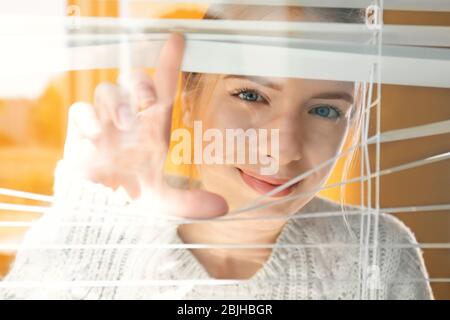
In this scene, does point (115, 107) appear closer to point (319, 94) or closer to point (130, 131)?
point (130, 131)

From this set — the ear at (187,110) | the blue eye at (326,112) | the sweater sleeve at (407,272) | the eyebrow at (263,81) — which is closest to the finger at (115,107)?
the ear at (187,110)

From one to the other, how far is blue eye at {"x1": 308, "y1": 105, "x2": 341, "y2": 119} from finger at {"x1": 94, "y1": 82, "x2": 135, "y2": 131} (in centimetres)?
42

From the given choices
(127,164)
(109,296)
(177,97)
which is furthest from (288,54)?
(109,296)

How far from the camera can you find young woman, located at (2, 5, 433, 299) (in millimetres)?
1575

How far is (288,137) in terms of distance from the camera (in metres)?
1.59

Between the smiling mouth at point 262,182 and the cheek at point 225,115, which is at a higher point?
the cheek at point 225,115

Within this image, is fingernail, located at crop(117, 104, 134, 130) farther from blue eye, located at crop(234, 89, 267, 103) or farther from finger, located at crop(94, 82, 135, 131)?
blue eye, located at crop(234, 89, 267, 103)

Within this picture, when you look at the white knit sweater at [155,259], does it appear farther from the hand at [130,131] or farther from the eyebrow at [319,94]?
the eyebrow at [319,94]

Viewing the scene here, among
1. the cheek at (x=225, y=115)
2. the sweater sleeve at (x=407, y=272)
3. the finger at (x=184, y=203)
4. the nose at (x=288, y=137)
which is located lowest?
the sweater sleeve at (x=407, y=272)

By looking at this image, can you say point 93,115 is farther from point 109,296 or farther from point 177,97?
point 109,296

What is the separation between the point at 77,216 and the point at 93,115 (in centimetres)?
23

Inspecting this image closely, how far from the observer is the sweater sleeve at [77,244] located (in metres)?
1.58

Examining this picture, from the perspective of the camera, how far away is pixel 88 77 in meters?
1.57

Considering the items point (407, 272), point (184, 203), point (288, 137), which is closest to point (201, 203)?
point (184, 203)
